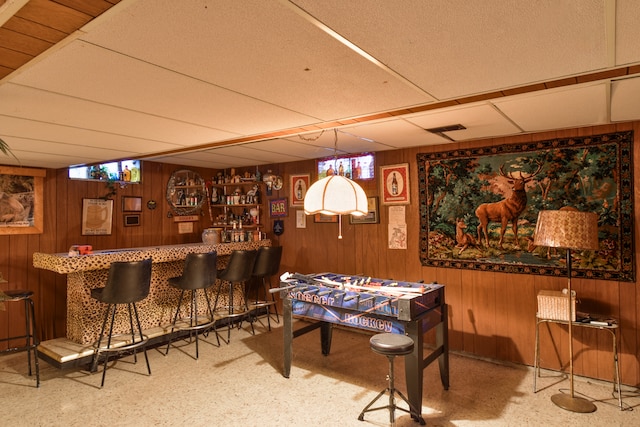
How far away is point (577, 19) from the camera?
140 centimetres

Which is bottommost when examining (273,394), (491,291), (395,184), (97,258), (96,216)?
(273,394)

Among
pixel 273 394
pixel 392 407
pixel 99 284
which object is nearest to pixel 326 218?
pixel 273 394

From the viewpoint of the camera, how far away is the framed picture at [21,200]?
4.45 m

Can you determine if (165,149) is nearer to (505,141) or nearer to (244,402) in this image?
(244,402)

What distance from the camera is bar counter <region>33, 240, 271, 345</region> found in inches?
149

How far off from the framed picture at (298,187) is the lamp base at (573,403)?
3.58 m

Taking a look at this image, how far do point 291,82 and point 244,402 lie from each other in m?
2.58

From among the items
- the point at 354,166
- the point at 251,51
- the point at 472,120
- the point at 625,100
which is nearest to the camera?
the point at 251,51

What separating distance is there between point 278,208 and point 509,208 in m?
3.13

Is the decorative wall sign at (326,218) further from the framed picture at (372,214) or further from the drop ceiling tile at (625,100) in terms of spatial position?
the drop ceiling tile at (625,100)

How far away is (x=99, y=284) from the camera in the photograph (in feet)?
13.5

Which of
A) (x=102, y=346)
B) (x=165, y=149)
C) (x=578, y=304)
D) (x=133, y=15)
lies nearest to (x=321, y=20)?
(x=133, y=15)

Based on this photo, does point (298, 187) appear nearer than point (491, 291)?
No

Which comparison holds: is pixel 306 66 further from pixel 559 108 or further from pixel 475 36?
pixel 559 108
